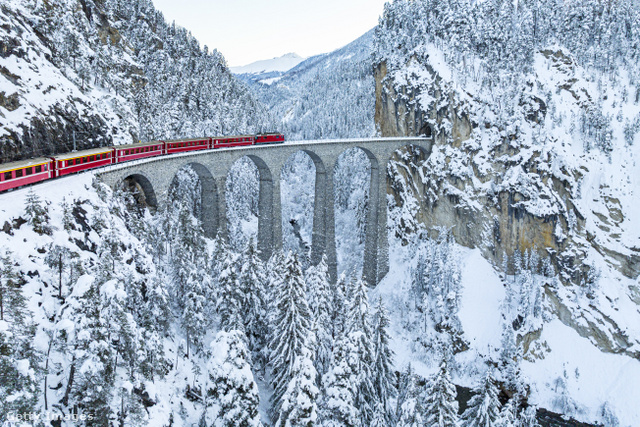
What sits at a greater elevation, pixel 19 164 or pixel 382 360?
pixel 19 164

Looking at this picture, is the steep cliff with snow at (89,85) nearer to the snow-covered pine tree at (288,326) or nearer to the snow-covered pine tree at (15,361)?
the snow-covered pine tree at (15,361)

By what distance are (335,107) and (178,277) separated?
12860cm

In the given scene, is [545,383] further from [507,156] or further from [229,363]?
[229,363]

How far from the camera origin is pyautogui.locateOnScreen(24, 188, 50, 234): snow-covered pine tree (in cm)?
1870

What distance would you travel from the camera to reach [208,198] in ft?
131

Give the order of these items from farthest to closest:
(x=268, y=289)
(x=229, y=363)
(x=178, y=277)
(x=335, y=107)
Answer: (x=335, y=107)
(x=268, y=289)
(x=178, y=277)
(x=229, y=363)

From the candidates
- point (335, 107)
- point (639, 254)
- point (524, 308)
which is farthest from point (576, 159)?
point (335, 107)

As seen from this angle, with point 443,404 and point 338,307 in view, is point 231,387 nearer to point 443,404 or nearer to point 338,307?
point 443,404

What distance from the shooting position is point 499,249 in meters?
55.6

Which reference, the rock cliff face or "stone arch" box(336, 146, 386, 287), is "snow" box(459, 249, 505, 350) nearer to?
the rock cliff face

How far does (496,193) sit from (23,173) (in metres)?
55.4

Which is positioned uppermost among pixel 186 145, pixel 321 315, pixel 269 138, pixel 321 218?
pixel 269 138

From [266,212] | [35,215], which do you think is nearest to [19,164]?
[35,215]

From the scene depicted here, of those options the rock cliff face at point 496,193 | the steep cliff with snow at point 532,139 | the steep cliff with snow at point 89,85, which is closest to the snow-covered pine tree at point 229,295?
the steep cliff with snow at point 89,85
